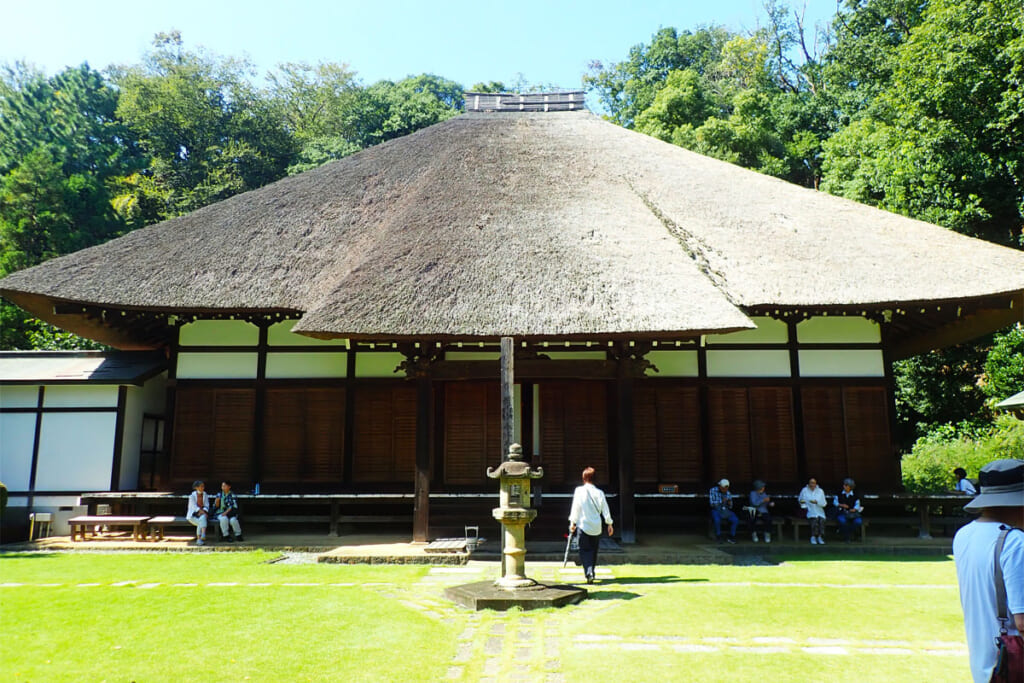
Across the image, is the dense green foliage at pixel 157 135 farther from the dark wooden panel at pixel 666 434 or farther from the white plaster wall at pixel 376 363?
the dark wooden panel at pixel 666 434

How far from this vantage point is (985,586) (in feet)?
8.32

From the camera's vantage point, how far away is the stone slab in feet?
20.1

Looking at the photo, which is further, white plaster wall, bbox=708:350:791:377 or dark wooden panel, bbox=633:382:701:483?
white plaster wall, bbox=708:350:791:377

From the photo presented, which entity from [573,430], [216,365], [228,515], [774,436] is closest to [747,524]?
[774,436]

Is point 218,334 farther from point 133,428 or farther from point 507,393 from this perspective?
point 507,393

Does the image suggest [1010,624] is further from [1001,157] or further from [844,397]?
[1001,157]

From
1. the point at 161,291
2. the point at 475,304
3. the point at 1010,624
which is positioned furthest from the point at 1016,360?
the point at 161,291

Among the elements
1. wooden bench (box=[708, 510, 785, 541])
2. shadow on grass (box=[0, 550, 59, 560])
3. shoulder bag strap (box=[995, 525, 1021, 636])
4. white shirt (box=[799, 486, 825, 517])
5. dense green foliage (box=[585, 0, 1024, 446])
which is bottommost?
shadow on grass (box=[0, 550, 59, 560])

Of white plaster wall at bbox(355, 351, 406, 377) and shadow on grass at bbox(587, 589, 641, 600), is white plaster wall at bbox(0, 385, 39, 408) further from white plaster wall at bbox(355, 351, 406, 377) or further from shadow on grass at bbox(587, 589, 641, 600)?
shadow on grass at bbox(587, 589, 641, 600)

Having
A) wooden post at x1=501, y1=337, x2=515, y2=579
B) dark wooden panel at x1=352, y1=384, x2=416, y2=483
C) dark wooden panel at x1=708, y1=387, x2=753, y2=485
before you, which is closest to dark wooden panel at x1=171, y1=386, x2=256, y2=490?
dark wooden panel at x1=352, y1=384, x2=416, y2=483

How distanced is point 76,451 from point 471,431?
720 centimetres

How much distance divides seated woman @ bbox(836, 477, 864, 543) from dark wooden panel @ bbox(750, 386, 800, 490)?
3.46 ft

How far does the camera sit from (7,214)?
2842 cm

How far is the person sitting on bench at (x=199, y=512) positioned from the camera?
10219 millimetres
